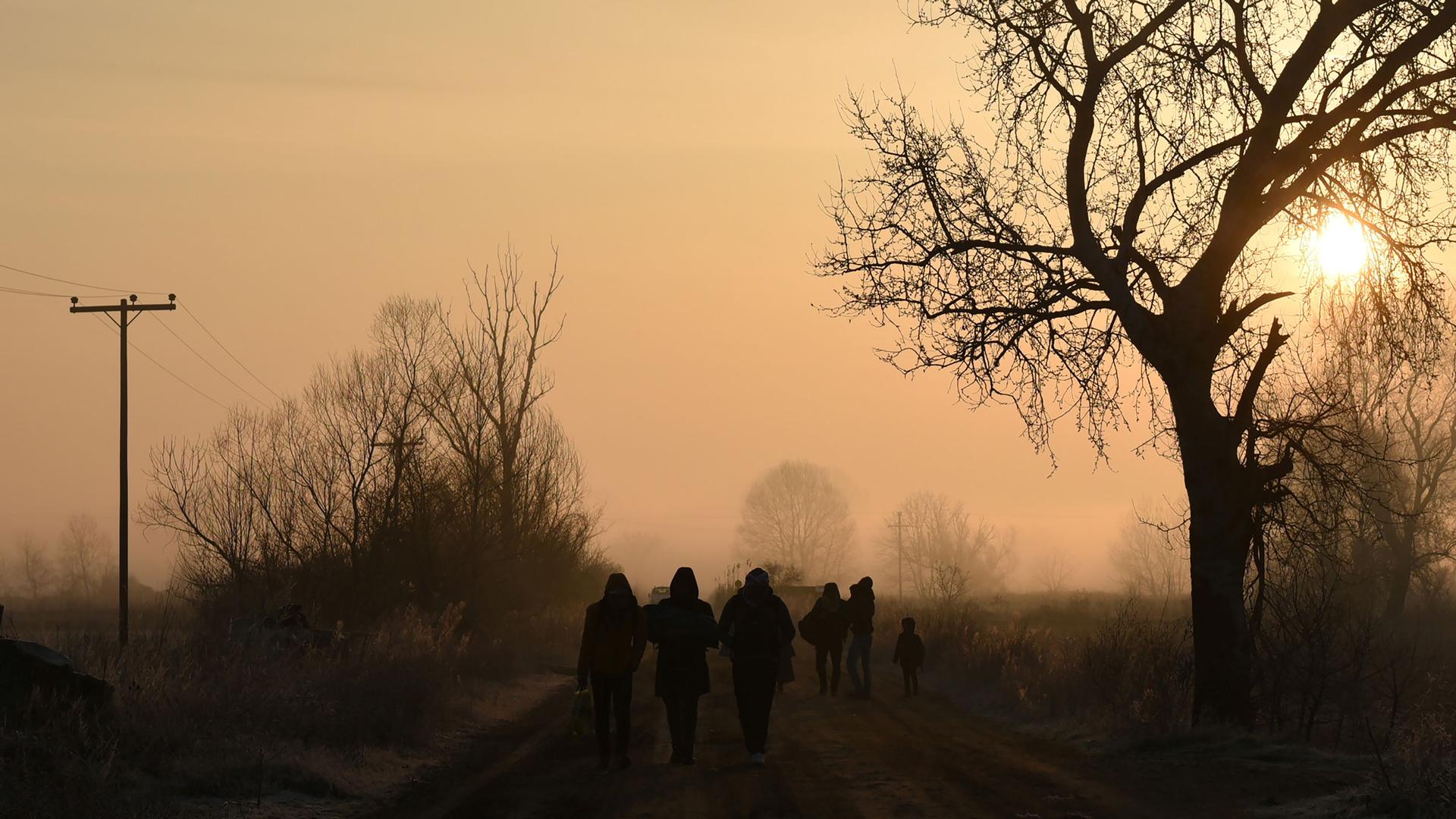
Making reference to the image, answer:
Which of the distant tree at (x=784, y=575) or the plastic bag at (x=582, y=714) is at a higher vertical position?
the distant tree at (x=784, y=575)

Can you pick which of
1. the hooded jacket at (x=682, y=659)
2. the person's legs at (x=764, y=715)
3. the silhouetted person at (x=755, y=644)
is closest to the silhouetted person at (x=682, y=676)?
the hooded jacket at (x=682, y=659)

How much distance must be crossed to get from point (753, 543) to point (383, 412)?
90327mm

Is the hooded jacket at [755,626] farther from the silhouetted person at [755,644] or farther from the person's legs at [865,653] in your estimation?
the person's legs at [865,653]

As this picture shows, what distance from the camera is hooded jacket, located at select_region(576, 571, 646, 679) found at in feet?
48.0

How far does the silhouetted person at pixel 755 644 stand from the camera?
15.3 m

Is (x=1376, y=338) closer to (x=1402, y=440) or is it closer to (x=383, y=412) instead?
(x=383, y=412)

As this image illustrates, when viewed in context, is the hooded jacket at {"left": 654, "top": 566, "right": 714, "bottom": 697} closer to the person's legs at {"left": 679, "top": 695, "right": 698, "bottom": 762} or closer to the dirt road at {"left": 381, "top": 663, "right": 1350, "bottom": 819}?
the person's legs at {"left": 679, "top": 695, "right": 698, "bottom": 762}

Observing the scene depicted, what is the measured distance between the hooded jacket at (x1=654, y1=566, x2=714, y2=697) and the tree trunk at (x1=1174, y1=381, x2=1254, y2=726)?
5.94 m

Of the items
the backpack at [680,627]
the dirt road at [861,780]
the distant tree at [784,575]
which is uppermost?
the distant tree at [784,575]

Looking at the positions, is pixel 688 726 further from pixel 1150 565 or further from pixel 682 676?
pixel 1150 565

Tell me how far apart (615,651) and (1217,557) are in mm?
7181

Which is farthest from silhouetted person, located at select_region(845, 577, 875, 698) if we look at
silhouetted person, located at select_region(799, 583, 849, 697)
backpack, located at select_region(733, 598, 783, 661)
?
backpack, located at select_region(733, 598, 783, 661)

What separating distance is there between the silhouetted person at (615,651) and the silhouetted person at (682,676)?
322mm

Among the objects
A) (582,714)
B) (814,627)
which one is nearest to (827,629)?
(814,627)
